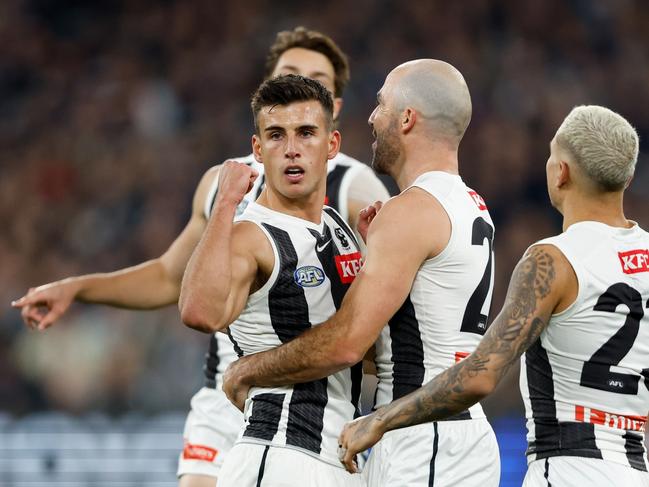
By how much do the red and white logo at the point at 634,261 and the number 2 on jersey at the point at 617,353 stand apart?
2.6 inches

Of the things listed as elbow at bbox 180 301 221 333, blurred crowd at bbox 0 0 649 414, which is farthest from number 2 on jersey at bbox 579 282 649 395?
blurred crowd at bbox 0 0 649 414

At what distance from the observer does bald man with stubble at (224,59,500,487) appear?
3.74 metres

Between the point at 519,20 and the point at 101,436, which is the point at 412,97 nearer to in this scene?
the point at 101,436

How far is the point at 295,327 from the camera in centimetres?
402

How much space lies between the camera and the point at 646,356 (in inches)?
146

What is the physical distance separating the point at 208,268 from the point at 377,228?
1.99 ft

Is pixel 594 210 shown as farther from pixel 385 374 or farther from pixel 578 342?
pixel 385 374

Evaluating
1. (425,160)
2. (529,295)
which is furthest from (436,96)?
(529,295)

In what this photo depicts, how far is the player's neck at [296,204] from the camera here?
4191 mm

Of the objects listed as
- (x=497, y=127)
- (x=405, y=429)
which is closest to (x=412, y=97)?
(x=405, y=429)

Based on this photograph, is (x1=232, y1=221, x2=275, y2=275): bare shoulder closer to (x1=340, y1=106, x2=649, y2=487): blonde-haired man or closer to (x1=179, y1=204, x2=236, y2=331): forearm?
(x1=179, y1=204, x2=236, y2=331): forearm

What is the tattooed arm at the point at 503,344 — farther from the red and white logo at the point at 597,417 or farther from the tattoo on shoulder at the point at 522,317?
A: the red and white logo at the point at 597,417

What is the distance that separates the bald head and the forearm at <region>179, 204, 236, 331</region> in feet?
2.77

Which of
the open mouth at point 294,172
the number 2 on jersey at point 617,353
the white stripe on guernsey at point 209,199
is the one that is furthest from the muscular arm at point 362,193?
the number 2 on jersey at point 617,353
